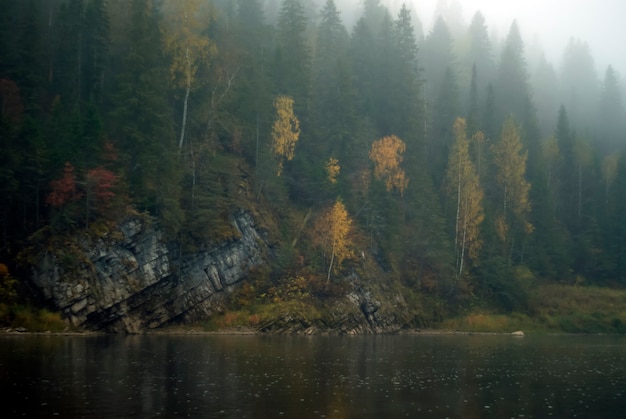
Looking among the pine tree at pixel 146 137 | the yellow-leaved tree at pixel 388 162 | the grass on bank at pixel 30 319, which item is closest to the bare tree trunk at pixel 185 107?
the pine tree at pixel 146 137

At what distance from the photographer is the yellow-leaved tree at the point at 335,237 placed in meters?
71.3

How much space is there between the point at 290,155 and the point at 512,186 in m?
35.7

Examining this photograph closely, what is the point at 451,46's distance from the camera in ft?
412

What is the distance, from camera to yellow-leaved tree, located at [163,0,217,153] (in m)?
70.3

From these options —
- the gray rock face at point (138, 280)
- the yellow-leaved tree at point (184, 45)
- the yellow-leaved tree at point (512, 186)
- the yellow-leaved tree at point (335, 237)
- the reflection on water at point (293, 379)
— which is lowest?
the reflection on water at point (293, 379)

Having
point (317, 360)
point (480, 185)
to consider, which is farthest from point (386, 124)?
point (317, 360)

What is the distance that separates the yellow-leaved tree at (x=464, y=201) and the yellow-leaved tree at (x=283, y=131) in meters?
23.6

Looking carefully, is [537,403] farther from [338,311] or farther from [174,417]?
[338,311]

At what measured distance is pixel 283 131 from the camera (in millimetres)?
78500

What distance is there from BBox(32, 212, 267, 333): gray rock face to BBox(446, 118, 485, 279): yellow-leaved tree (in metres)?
30.7

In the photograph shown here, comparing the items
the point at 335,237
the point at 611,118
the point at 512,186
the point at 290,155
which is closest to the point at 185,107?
the point at 290,155

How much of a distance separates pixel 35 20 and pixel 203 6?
20195 millimetres

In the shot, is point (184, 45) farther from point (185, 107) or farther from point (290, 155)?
point (290, 155)

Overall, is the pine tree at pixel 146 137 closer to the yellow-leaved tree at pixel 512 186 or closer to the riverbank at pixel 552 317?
the riverbank at pixel 552 317
